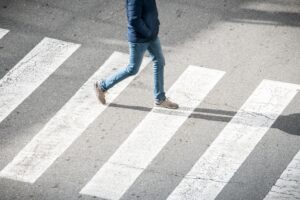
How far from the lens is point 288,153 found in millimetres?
11125

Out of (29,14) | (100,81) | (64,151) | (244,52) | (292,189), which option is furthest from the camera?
(29,14)

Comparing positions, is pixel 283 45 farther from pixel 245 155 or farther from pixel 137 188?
pixel 137 188

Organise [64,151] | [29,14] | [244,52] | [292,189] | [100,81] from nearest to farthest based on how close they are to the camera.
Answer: [292,189] < [64,151] < [100,81] < [244,52] < [29,14]

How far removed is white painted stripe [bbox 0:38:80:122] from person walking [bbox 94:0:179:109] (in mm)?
1207

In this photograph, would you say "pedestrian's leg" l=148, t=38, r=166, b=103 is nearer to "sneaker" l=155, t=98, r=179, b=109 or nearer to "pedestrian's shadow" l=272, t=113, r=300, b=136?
"sneaker" l=155, t=98, r=179, b=109

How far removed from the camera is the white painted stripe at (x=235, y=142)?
10.6 m

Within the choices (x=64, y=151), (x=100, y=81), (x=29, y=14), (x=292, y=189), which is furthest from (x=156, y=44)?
(x=29, y=14)

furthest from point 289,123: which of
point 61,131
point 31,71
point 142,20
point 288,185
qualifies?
point 31,71

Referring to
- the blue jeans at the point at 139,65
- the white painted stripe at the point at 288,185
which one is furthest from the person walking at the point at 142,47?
the white painted stripe at the point at 288,185

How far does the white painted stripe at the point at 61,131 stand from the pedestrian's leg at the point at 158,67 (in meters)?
0.79

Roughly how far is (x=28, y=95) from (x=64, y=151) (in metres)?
1.59

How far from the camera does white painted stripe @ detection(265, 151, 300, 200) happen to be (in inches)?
410

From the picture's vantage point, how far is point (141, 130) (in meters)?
11.7

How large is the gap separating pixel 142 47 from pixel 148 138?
49.5 inches
